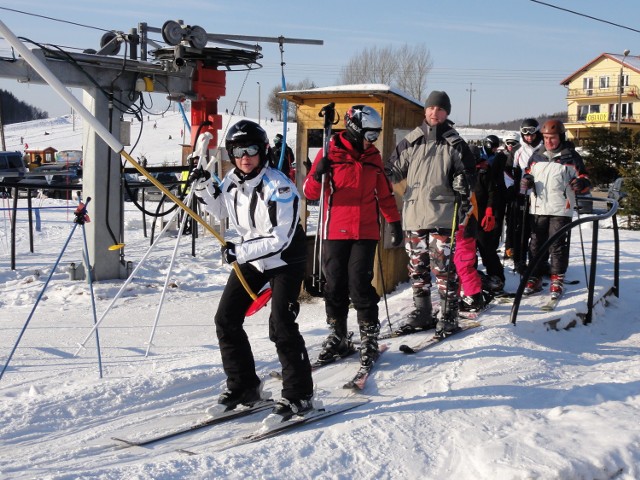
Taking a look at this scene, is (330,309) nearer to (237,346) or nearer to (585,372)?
(237,346)

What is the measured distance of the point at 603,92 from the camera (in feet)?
194

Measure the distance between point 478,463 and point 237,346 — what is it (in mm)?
1620

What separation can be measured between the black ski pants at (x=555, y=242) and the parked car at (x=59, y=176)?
12198mm

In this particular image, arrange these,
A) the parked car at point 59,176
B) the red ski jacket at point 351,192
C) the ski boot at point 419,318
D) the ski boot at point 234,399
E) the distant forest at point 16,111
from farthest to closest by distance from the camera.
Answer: the distant forest at point 16,111 → the parked car at point 59,176 → the ski boot at point 419,318 → the red ski jacket at point 351,192 → the ski boot at point 234,399

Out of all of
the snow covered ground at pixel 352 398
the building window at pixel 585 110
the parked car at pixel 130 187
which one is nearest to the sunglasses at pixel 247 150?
the snow covered ground at pixel 352 398

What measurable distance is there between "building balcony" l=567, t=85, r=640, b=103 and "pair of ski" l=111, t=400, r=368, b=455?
58.4 metres

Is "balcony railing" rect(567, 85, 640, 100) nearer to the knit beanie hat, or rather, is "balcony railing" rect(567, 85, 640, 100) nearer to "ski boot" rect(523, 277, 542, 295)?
"ski boot" rect(523, 277, 542, 295)

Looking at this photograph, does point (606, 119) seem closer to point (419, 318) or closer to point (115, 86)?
point (115, 86)

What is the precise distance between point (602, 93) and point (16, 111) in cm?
11226

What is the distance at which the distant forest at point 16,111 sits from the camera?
12443 centimetres

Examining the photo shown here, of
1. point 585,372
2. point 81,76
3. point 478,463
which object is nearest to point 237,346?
point 478,463

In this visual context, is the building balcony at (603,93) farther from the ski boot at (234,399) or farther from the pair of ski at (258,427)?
the ski boot at (234,399)

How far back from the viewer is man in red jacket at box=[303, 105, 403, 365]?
17.5 ft

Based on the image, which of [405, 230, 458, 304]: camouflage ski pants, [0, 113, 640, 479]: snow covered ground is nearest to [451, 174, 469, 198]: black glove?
[405, 230, 458, 304]: camouflage ski pants
